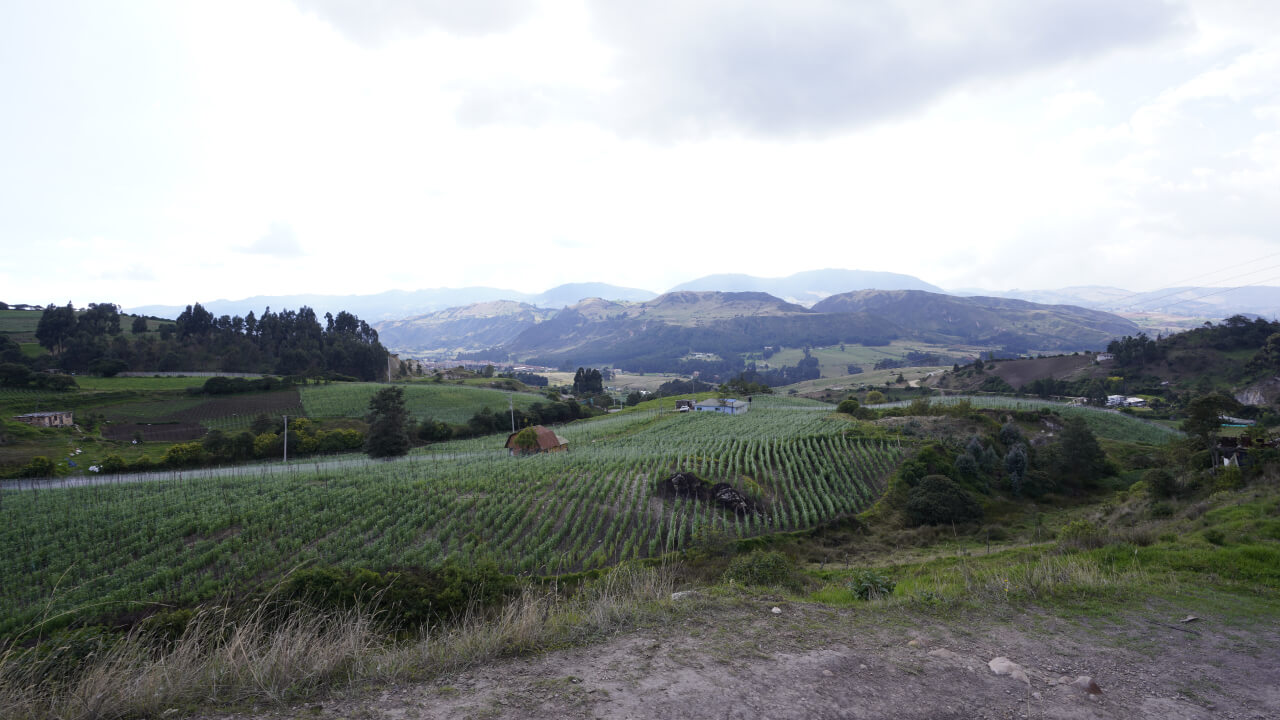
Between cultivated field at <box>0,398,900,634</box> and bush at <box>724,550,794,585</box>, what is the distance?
6.02 m

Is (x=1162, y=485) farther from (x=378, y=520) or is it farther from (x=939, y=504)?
(x=378, y=520)

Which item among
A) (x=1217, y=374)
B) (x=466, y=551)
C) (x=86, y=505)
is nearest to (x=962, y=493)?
(x=466, y=551)

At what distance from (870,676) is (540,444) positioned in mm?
37276

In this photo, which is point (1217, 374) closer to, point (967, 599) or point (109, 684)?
point (967, 599)

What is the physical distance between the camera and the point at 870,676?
514 cm

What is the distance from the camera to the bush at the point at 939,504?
2525 centimetres

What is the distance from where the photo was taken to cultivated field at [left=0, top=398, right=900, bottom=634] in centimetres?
1558

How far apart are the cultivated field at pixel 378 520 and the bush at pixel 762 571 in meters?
6.02

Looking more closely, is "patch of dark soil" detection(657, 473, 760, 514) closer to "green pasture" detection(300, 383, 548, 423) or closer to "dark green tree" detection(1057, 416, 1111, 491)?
"dark green tree" detection(1057, 416, 1111, 491)

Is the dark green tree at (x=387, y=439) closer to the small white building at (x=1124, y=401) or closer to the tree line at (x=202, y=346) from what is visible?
the tree line at (x=202, y=346)

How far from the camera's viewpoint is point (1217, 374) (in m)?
79.4

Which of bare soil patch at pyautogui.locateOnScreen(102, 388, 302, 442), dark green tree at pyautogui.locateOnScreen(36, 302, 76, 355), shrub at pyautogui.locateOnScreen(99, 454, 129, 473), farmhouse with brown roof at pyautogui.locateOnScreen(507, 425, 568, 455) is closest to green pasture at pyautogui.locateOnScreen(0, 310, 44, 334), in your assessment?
dark green tree at pyautogui.locateOnScreen(36, 302, 76, 355)

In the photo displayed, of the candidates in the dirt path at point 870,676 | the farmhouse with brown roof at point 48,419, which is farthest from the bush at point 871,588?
the farmhouse with brown roof at point 48,419

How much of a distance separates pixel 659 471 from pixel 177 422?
2255 inches
